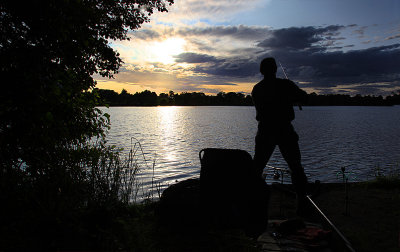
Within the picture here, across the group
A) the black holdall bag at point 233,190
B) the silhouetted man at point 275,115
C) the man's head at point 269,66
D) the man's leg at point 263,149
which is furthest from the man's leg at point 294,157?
the black holdall bag at point 233,190

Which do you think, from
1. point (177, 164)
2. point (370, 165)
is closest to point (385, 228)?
point (177, 164)

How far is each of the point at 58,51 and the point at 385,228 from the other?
7255mm

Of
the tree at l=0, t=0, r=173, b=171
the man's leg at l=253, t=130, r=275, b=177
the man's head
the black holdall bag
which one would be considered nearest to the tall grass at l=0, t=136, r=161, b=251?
the tree at l=0, t=0, r=173, b=171

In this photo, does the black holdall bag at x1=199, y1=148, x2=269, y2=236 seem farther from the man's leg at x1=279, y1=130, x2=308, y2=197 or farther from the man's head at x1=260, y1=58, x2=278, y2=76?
the man's head at x1=260, y1=58, x2=278, y2=76

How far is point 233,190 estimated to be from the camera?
3586 mm

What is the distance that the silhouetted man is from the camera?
4.74 m

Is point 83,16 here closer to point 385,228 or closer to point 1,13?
point 1,13

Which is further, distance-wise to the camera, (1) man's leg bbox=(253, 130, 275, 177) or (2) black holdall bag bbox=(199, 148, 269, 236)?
(1) man's leg bbox=(253, 130, 275, 177)

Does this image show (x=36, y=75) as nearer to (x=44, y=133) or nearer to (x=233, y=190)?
(x=44, y=133)

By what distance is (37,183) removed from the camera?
4805mm

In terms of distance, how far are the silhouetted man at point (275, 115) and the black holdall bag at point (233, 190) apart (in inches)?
49.8

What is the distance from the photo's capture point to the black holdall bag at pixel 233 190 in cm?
356

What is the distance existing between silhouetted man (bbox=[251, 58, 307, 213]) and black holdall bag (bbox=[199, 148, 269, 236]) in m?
1.27

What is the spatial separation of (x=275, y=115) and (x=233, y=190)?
5.95 feet
